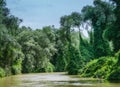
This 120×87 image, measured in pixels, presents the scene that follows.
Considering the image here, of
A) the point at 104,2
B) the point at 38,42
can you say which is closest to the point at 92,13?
the point at 104,2

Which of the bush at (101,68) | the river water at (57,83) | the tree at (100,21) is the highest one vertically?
the tree at (100,21)

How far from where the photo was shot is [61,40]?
366 ft

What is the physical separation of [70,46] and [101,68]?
24.9 m

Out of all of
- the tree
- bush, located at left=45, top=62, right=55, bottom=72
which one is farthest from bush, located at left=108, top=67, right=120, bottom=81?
bush, located at left=45, top=62, right=55, bottom=72

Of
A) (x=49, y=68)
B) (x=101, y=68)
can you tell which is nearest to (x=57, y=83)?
(x=101, y=68)

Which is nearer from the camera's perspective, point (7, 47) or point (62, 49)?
point (7, 47)

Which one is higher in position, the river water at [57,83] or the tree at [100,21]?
the tree at [100,21]

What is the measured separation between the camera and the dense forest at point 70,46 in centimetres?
4797

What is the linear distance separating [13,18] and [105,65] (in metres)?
30.7

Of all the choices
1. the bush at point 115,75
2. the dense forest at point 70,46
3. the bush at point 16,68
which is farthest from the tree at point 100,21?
the bush at point 115,75

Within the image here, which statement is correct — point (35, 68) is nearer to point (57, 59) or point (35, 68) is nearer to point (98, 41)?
point (57, 59)

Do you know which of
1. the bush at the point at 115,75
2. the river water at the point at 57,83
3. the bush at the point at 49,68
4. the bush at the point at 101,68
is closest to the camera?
the river water at the point at 57,83

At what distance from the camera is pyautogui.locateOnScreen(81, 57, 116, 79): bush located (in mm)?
47103

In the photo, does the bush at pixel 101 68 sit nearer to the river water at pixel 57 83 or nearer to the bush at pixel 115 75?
the bush at pixel 115 75
